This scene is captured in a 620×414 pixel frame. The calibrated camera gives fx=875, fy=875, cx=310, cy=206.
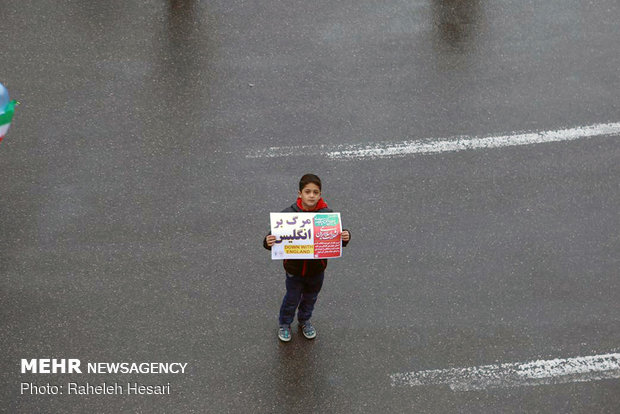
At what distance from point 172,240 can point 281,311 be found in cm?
133

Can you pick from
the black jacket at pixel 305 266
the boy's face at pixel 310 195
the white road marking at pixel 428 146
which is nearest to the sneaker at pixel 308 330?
the black jacket at pixel 305 266

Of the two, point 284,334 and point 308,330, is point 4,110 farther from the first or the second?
point 308,330

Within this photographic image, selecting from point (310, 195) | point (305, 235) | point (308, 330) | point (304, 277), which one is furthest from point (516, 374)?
point (310, 195)

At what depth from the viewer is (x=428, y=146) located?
336 inches

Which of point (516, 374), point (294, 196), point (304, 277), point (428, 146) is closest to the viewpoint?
point (304, 277)

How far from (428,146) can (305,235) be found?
8.67ft

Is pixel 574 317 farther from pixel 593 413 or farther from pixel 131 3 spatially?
pixel 131 3

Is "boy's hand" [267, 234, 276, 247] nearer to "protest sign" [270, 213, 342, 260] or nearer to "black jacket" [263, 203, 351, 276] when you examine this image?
"protest sign" [270, 213, 342, 260]

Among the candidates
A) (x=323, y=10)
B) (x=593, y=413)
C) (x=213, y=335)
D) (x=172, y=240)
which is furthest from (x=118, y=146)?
(x=593, y=413)

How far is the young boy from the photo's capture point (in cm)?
630

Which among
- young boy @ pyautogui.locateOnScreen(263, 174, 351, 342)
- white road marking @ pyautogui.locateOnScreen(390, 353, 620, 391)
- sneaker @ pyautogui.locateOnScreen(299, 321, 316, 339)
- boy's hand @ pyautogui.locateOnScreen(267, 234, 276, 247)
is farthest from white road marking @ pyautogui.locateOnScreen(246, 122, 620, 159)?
white road marking @ pyautogui.locateOnScreen(390, 353, 620, 391)

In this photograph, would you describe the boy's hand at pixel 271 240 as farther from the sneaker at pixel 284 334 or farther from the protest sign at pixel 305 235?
the sneaker at pixel 284 334

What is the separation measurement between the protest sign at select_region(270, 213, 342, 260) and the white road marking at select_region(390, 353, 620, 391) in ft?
3.98

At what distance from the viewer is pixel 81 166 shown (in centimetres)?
A: 820
